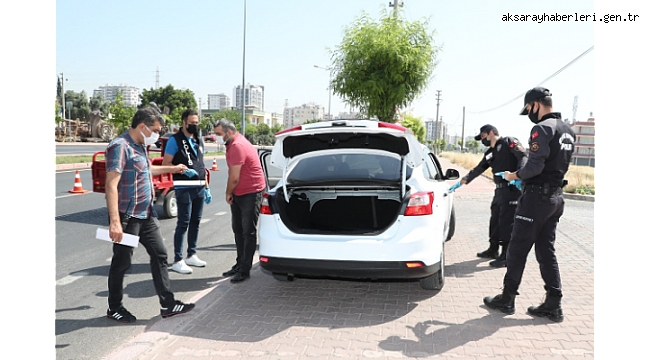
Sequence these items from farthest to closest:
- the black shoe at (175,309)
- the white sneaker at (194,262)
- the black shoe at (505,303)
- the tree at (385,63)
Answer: the tree at (385,63) → the white sneaker at (194,262) → the black shoe at (505,303) → the black shoe at (175,309)

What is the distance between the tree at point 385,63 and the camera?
13.6 meters

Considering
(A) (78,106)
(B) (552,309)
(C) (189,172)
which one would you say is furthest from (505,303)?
(A) (78,106)

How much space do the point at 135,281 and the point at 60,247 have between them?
2077 mm

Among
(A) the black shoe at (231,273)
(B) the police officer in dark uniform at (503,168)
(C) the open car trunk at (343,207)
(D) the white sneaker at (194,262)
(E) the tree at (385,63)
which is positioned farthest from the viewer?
(E) the tree at (385,63)

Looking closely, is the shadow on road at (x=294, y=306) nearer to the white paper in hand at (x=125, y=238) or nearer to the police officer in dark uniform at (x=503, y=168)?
the white paper in hand at (x=125, y=238)

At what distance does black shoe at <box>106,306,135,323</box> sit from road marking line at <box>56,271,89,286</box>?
134 cm

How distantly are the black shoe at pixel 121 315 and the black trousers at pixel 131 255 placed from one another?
0.04 meters

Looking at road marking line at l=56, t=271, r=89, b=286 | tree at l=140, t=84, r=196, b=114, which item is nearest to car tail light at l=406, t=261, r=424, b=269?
road marking line at l=56, t=271, r=89, b=286

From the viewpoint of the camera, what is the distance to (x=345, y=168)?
17.0 ft

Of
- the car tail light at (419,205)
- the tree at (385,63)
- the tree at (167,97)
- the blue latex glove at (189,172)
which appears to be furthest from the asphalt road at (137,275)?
the tree at (167,97)

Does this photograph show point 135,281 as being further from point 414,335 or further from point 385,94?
point 385,94

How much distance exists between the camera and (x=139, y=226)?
154 inches

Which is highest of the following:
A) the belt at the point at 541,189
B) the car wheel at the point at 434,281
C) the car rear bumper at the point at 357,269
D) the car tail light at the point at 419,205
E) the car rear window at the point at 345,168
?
the car rear window at the point at 345,168

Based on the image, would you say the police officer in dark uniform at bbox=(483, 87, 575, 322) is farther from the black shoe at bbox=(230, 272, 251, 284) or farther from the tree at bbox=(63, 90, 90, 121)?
the tree at bbox=(63, 90, 90, 121)
